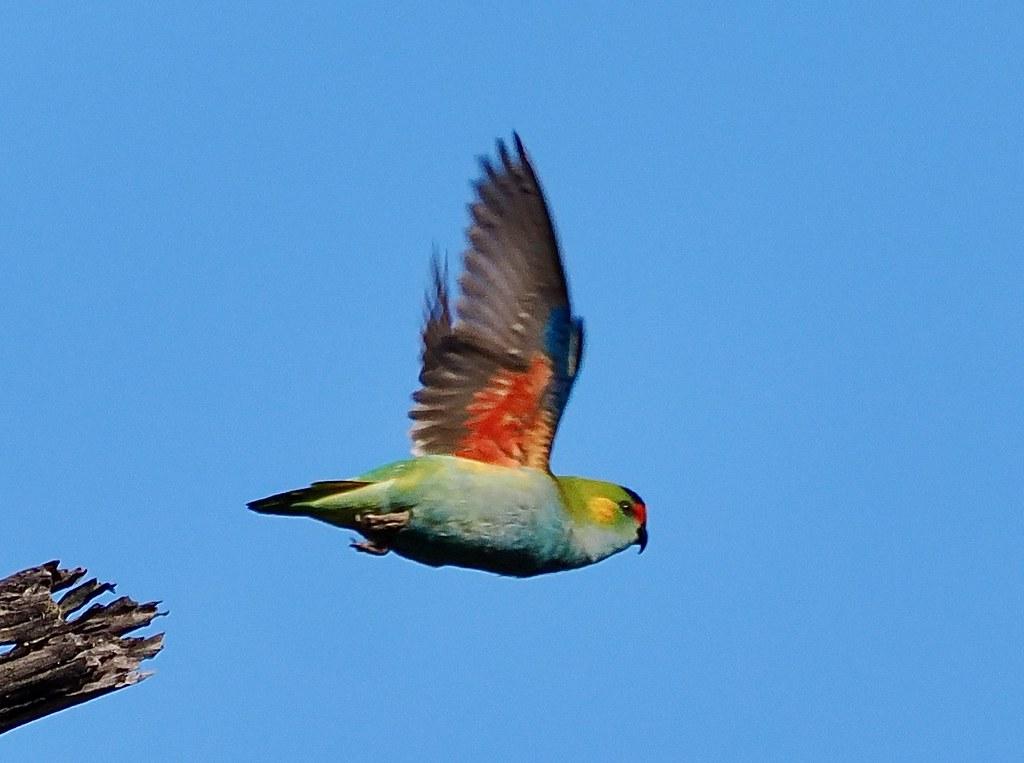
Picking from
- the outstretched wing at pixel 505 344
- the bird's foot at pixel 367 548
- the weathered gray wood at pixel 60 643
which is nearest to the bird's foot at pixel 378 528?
the bird's foot at pixel 367 548

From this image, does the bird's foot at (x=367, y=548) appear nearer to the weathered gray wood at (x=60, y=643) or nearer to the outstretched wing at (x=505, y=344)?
the outstretched wing at (x=505, y=344)

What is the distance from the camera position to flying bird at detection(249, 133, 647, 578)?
8.97m

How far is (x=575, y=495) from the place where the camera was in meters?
9.87

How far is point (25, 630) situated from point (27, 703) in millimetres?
346

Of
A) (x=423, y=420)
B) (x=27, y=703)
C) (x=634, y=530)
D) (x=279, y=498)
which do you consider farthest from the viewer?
(x=634, y=530)

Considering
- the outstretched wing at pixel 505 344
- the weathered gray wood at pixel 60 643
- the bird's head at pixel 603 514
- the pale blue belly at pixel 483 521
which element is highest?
the outstretched wing at pixel 505 344

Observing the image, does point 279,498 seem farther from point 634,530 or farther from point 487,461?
point 634,530

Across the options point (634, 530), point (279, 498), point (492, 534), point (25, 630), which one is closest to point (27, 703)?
point (25, 630)

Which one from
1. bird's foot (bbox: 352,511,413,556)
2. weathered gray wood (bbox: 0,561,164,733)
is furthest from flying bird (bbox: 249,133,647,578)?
weathered gray wood (bbox: 0,561,164,733)

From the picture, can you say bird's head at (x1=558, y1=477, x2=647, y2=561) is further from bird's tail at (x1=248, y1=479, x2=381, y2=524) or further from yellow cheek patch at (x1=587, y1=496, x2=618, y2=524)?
bird's tail at (x1=248, y1=479, x2=381, y2=524)

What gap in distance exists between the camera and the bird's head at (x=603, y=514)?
9766 millimetres

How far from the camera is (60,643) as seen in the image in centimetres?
717

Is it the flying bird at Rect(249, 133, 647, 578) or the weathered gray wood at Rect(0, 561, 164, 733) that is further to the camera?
the flying bird at Rect(249, 133, 647, 578)

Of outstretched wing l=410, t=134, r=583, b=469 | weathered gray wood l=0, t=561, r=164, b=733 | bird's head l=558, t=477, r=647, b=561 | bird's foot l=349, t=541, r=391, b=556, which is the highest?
outstretched wing l=410, t=134, r=583, b=469
